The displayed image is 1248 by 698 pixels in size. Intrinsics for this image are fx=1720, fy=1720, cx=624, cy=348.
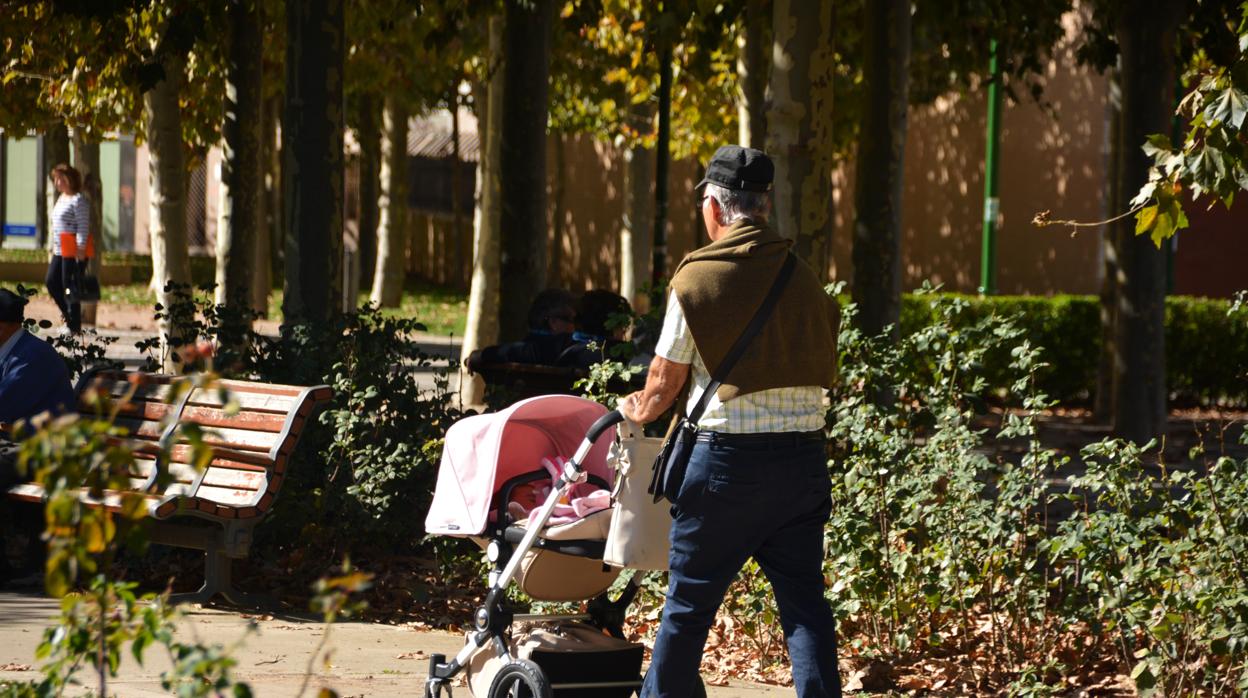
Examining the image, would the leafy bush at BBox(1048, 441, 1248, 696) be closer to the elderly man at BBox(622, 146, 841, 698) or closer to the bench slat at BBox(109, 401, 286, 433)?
the elderly man at BBox(622, 146, 841, 698)

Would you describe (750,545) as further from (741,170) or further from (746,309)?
(741,170)

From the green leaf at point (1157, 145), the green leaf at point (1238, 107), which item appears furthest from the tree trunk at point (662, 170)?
the green leaf at point (1238, 107)

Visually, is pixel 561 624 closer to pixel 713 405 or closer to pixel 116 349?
pixel 713 405

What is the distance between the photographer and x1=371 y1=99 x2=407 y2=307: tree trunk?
2656 cm

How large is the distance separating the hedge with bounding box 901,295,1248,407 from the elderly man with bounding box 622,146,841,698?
1224 centimetres

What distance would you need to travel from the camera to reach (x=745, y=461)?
4.79 meters

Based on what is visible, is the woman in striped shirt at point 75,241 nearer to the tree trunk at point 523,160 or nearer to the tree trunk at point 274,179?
the tree trunk at point 274,179

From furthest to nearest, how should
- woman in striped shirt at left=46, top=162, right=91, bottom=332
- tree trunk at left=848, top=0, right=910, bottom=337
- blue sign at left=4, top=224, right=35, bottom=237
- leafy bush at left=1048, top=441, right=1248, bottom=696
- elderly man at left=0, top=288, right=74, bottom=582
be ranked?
1. blue sign at left=4, top=224, right=35, bottom=237
2. woman in striped shirt at left=46, top=162, right=91, bottom=332
3. tree trunk at left=848, top=0, right=910, bottom=337
4. elderly man at left=0, top=288, right=74, bottom=582
5. leafy bush at left=1048, top=441, right=1248, bottom=696

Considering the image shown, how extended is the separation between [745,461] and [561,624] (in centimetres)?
122

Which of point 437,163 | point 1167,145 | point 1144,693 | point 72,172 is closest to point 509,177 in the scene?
point 1167,145

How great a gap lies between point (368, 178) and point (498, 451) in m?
31.9

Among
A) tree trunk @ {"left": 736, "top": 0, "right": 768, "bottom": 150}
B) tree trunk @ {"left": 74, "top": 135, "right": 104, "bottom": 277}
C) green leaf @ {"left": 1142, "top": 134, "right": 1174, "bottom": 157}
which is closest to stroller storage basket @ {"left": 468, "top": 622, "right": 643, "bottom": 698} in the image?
green leaf @ {"left": 1142, "top": 134, "right": 1174, "bottom": 157}

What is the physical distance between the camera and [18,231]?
52.0 meters

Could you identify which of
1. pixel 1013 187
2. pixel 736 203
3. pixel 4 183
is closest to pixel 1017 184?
pixel 1013 187
